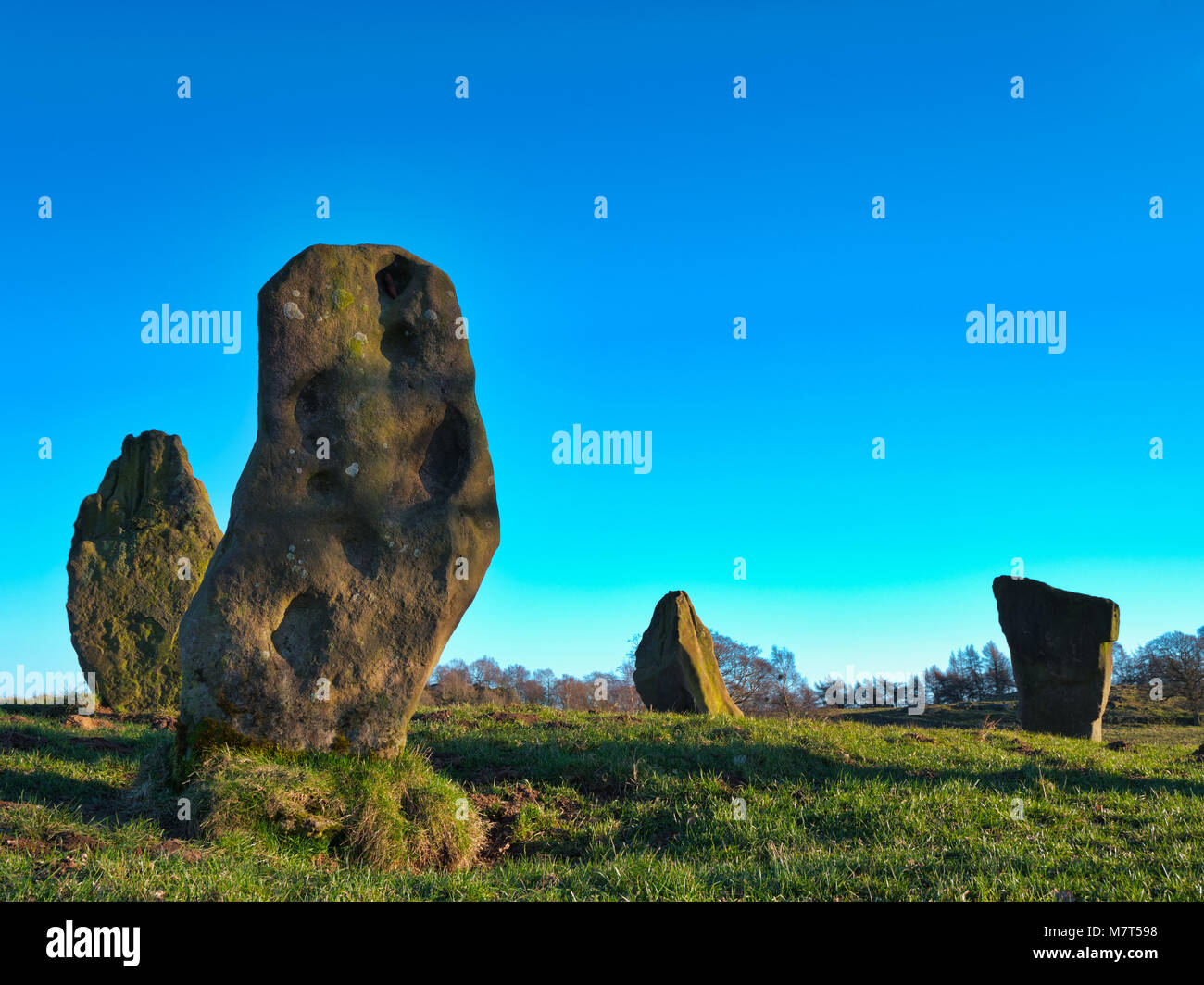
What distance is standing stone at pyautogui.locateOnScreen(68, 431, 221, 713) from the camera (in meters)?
15.7

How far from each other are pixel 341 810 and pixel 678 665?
1129cm

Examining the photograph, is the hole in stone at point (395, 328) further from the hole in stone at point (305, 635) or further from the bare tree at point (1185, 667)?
the bare tree at point (1185, 667)

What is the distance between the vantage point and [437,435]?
9938mm

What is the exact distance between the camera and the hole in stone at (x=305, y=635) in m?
8.81

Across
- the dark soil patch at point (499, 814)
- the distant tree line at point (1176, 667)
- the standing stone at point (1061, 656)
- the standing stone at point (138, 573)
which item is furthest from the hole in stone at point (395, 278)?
the distant tree line at point (1176, 667)

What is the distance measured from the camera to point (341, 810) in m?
7.87

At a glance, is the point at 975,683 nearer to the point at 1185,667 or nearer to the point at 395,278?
the point at 1185,667

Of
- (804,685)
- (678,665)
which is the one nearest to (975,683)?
(804,685)

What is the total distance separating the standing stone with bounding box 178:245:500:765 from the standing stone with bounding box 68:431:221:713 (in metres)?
7.39

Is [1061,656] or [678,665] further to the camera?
[1061,656]

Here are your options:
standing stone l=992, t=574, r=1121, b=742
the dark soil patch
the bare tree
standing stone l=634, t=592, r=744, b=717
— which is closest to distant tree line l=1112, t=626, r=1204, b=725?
the bare tree

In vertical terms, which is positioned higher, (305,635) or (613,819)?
(305,635)
